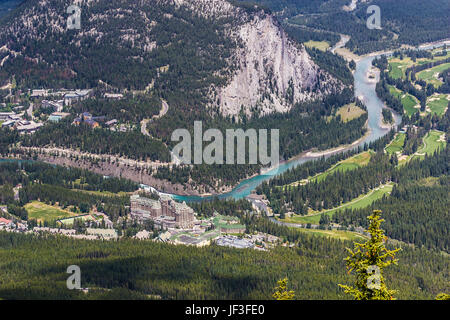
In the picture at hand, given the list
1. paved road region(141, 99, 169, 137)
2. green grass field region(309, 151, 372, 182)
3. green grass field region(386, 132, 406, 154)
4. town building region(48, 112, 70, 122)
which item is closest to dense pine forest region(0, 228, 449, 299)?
green grass field region(309, 151, 372, 182)

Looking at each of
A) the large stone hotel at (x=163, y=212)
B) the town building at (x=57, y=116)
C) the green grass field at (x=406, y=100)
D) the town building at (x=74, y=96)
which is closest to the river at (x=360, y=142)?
the green grass field at (x=406, y=100)

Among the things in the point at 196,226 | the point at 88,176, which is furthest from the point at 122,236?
the point at 88,176

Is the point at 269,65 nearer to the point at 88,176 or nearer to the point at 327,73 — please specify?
the point at 327,73

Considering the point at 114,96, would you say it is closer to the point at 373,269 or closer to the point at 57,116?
the point at 57,116
